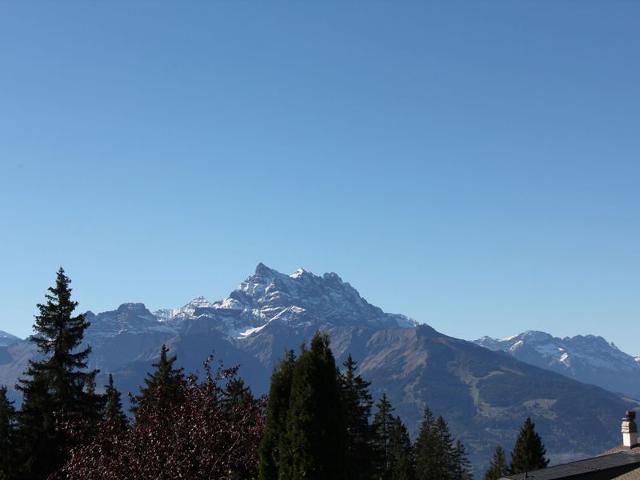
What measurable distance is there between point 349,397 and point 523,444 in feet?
84.7

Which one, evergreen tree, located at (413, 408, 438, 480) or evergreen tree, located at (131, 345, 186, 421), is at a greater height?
evergreen tree, located at (131, 345, 186, 421)

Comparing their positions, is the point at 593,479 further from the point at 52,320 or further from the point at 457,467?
the point at 457,467

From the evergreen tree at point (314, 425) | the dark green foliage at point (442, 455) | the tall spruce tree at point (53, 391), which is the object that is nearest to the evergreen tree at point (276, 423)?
the evergreen tree at point (314, 425)

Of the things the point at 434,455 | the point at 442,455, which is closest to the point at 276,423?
the point at 434,455

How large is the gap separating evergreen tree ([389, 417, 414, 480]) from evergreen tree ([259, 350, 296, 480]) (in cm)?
5318

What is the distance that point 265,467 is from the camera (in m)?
31.5

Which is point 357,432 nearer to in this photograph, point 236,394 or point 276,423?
point 236,394

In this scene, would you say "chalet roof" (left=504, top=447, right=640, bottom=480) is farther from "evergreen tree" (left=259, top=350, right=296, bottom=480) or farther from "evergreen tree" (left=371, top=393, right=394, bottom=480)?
"evergreen tree" (left=371, top=393, right=394, bottom=480)

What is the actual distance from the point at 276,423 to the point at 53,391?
16.8 m

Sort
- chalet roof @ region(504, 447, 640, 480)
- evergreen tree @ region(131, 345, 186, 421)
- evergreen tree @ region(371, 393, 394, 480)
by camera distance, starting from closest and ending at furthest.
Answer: evergreen tree @ region(131, 345, 186, 421)
chalet roof @ region(504, 447, 640, 480)
evergreen tree @ region(371, 393, 394, 480)

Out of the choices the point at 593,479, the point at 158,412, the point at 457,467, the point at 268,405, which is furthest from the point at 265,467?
the point at 457,467

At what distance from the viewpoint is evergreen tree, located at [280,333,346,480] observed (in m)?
29.2

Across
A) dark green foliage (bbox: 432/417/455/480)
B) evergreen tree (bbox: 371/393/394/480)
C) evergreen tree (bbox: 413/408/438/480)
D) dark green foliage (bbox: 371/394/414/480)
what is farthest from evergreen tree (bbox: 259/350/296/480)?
dark green foliage (bbox: 432/417/455/480)

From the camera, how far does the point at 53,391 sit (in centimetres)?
4275
